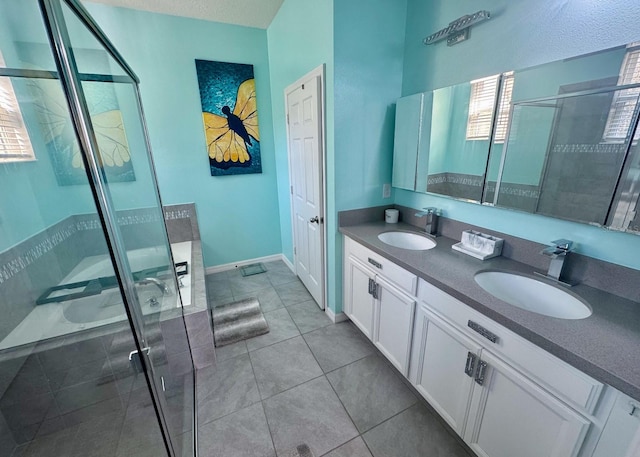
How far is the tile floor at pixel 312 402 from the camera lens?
4.45 ft

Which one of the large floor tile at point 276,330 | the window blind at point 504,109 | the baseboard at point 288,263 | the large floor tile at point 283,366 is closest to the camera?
the window blind at point 504,109

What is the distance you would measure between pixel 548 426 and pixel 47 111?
2.37 metres

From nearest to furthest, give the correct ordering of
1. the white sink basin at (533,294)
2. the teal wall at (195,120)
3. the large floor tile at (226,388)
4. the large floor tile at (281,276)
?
1. the white sink basin at (533,294)
2. the large floor tile at (226,388)
3. the teal wall at (195,120)
4. the large floor tile at (281,276)

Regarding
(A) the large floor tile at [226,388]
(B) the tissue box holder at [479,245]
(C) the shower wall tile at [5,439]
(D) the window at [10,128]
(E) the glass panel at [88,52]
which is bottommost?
(A) the large floor tile at [226,388]

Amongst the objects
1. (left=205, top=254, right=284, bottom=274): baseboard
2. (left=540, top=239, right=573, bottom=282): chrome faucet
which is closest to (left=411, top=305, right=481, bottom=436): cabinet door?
(left=540, top=239, right=573, bottom=282): chrome faucet

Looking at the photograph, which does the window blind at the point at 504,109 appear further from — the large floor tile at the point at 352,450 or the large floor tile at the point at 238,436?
the large floor tile at the point at 238,436

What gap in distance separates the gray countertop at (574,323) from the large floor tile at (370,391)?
2.82ft

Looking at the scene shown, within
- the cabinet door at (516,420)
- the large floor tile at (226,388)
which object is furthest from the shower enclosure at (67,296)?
the cabinet door at (516,420)

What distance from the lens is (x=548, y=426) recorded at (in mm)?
896

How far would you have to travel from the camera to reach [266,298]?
270 centimetres

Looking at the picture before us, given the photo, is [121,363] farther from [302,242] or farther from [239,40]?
[239,40]

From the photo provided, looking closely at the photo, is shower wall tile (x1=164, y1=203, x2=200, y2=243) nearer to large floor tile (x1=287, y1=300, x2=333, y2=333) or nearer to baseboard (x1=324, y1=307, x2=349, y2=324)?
large floor tile (x1=287, y1=300, x2=333, y2=333)

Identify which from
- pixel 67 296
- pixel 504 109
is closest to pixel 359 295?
pixel 504 109

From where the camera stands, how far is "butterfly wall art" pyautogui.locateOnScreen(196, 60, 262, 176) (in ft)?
9.08
